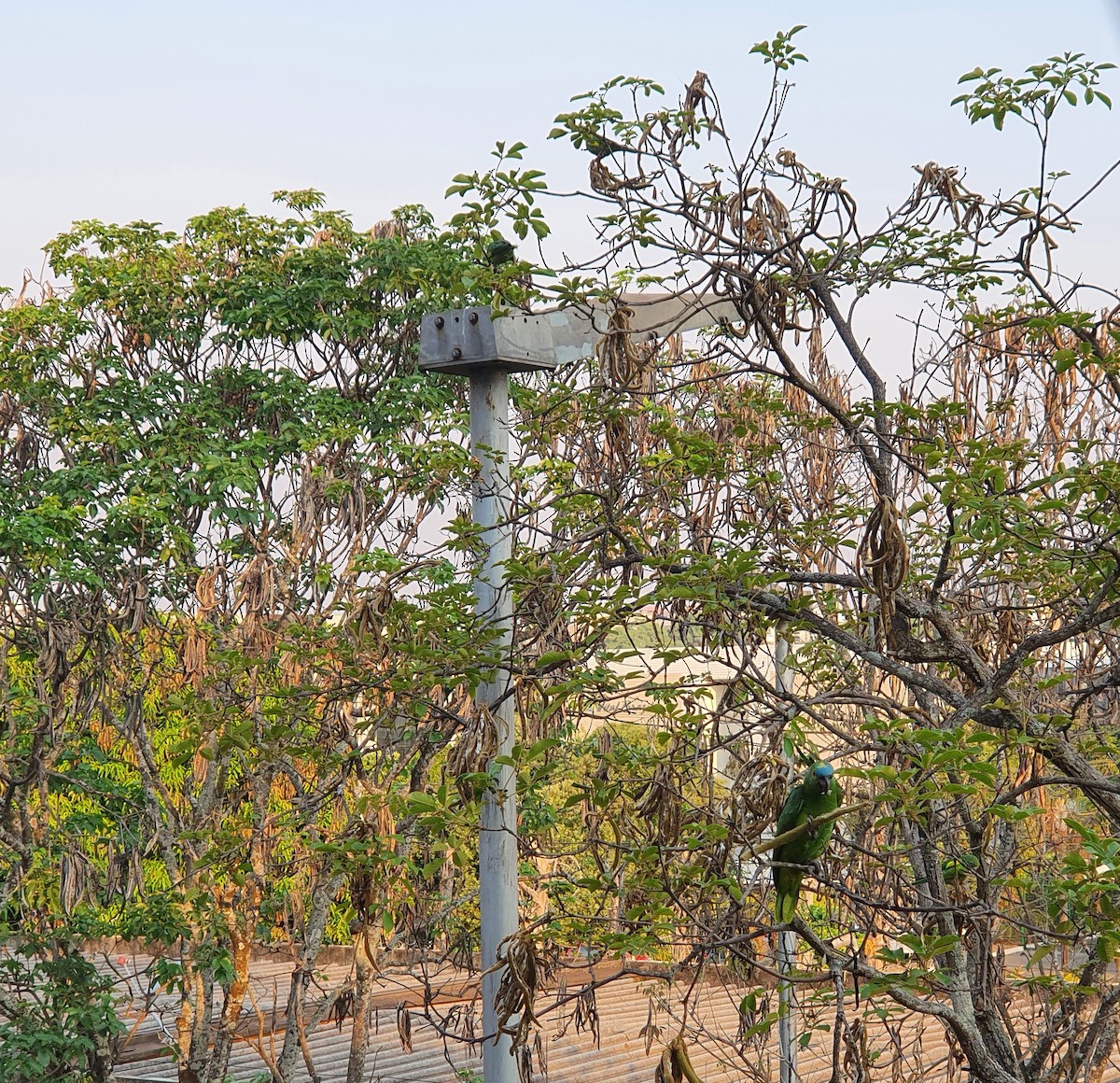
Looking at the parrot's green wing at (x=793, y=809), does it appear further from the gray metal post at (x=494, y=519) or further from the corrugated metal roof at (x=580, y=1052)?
the corrugated metal roof at (x=580, y=1052)

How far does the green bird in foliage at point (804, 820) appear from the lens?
7.75ft

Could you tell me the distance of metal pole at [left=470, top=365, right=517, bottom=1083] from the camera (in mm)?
3396

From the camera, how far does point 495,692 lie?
355cm

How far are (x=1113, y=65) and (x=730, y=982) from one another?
7.95m

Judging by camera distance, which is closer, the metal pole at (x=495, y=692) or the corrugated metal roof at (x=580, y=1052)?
the metal pole at (x=495, y=692)

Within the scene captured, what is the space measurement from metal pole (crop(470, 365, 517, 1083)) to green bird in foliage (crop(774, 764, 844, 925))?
838 millimetres

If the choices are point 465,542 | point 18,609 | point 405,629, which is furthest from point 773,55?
point 18,609

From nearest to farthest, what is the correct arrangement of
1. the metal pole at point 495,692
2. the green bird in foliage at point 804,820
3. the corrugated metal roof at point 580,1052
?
the green bird in foliage at point 804,820
the metal pole at point 495,692
the corrugated metal roof at point 580,1052

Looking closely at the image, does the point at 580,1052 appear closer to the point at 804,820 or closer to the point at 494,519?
the point at 494,519

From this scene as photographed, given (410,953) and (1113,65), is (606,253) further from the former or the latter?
(410,953)

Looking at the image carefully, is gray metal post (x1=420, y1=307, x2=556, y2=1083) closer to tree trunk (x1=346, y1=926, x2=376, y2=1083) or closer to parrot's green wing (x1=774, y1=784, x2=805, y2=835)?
parrot's green wing (x1=774, y1=784, x2=805, y2=835)

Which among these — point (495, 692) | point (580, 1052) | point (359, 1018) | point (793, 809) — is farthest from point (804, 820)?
point (580, 1052)

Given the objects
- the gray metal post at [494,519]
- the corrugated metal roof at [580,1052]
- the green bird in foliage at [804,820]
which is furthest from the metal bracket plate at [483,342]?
the corrugated metal roof at [580,1052]

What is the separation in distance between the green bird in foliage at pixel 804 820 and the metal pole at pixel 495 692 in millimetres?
838
